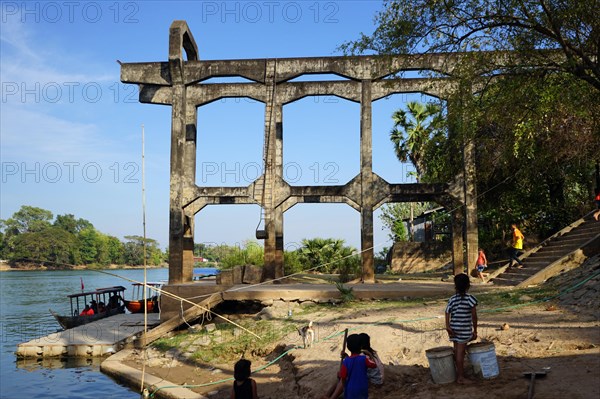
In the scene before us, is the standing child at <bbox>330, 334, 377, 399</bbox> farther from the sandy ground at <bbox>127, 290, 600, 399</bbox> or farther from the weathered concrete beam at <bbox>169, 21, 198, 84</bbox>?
the weathered concrete beam at <bbox>169, 21, 198, 84</bbox>

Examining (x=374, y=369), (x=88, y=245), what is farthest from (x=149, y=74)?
(x=88, y=245)

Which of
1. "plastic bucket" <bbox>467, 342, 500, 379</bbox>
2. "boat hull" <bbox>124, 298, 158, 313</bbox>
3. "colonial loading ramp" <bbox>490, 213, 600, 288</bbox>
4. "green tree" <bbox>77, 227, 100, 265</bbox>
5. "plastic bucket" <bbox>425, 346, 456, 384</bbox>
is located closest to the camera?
"plastic bucket" <bbox>467, 342, 500, 379</bbox>

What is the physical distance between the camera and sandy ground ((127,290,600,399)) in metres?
8.04

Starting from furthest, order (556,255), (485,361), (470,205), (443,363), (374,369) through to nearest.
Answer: (470,205) → (556,255) → (374,369) → (443,363) → (485,361)

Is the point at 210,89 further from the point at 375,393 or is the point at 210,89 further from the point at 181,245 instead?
the point at 375,393

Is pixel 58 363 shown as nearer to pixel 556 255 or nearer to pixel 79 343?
pixel 79 343

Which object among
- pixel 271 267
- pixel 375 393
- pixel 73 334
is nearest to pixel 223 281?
pixel 271 267

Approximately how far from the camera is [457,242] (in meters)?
24.9

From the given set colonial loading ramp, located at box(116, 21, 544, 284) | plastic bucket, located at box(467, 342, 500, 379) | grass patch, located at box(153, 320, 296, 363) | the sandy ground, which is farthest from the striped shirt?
colonial loading ramp, located at box(116, 21, 544, 284)

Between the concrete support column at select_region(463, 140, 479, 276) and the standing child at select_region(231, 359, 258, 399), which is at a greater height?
the concrete support column at select_region(463, 140, 479, 276)

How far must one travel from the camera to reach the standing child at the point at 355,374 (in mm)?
8031

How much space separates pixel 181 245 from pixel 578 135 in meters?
17.6

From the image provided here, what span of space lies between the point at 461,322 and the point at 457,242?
1712cm

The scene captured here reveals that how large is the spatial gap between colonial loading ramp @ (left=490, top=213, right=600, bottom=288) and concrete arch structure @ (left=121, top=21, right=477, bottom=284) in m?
3.52
